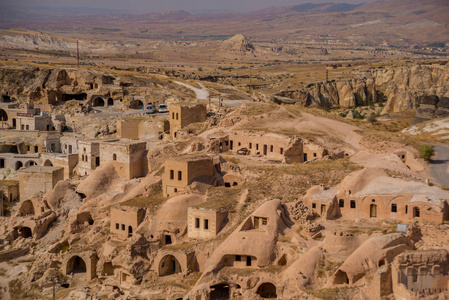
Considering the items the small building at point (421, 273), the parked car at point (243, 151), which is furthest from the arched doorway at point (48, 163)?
the small building at point (421, 273)

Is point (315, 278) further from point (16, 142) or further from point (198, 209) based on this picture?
point (16, 142)

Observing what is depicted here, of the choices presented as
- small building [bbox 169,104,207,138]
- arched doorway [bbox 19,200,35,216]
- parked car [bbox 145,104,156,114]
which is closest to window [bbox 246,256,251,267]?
arched doorway [bbox 19,200,35,216]

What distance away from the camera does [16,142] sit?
5472 centimetres

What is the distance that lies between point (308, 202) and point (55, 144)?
27.8m

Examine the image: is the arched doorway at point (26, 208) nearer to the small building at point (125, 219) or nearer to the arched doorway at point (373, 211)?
the small building at point (125, 219)

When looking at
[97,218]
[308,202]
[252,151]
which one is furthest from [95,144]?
[308,202]

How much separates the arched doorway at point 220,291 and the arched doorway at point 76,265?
8887 millimetres

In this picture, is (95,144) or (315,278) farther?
(95,144)

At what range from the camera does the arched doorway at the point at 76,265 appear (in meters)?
36.1

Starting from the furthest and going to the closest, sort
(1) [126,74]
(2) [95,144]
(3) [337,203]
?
(1) [126,74] → (2) [95,144] → (3) [337,203]

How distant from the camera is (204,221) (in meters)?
33.7

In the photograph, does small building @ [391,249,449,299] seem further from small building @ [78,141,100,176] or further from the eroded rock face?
the eroded rock face

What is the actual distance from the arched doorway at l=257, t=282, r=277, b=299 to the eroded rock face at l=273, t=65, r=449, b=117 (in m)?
34.5

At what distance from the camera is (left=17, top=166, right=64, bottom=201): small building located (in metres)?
45.8
